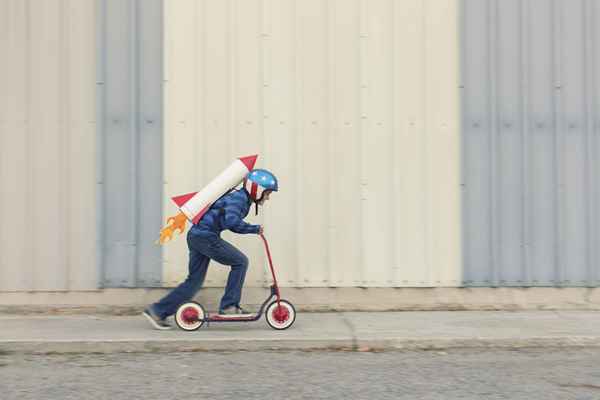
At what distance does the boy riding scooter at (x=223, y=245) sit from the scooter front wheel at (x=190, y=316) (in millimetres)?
91

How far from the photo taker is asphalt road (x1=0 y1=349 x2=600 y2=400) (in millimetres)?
6363

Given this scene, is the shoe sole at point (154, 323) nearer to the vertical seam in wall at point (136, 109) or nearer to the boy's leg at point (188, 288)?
the boy's leg at point (188, 288)

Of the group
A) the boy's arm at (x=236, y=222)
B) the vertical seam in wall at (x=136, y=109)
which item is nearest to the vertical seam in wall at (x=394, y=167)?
the boy's arm at (x=236, y=222)

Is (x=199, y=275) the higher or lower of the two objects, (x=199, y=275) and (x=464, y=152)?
the lower

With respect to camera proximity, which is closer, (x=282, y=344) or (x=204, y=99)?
(x=282, y=344)

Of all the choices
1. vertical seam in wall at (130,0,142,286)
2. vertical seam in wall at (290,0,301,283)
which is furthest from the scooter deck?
vertical seam in wall at (130,0,142,286)

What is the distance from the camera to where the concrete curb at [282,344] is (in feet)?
25.9

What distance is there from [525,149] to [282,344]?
4.11 metres

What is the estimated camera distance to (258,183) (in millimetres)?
8359

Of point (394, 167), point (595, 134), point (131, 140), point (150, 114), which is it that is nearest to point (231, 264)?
point (131, 140)

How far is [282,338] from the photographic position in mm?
8109

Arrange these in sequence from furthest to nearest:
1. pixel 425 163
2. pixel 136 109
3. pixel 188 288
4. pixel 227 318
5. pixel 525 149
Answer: pixel 525 149 → pixel 425 163 → pixel 136 109 → pixel 188 288 → pixel 227 318

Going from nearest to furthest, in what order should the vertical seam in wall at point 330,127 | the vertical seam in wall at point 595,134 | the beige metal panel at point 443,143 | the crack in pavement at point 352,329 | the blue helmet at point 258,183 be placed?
1. the crack in pavement at point 352,329
2. the blue helmet at point 258,183
3. the vertical seam in wall at point 330,127
4. the beige metal panel at point 443,143
5. the vertical seam in wall at point 595,134

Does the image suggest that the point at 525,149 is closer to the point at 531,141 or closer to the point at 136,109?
the point at 531,141
